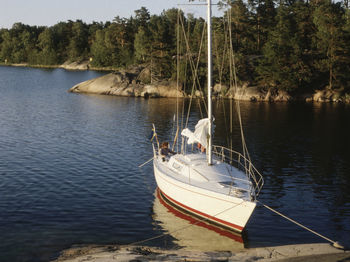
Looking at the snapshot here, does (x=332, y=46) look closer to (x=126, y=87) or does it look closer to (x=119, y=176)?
(x=126, y=87)

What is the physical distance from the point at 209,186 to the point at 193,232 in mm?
2543

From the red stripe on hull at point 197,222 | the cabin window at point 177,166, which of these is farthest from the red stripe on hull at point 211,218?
the cabin window at point 177,166

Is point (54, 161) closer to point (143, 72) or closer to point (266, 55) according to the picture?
point (266, 55)

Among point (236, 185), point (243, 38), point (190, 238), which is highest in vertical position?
point (243, 38)

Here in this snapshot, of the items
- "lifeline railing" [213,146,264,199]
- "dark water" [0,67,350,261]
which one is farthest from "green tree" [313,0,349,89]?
"lifeline railing" [213,146,264,199]

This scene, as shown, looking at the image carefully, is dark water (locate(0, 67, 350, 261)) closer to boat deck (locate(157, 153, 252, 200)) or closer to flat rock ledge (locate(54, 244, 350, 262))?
flat rock ledge (locate(54, 244, 350, 262))

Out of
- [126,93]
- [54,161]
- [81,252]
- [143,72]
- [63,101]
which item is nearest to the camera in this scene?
[81,252]

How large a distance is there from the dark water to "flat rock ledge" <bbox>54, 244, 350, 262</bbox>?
1.17 metres

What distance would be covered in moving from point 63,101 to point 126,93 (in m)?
15.6

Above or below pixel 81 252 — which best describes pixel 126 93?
above

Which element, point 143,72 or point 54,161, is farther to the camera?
point 143,72

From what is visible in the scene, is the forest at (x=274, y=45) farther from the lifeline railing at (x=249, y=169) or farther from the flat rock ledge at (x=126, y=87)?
the lifeline railing at (x=249, y=169)

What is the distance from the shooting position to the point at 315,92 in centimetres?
7712

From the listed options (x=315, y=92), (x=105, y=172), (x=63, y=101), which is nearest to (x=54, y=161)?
(x=105, y=172)
